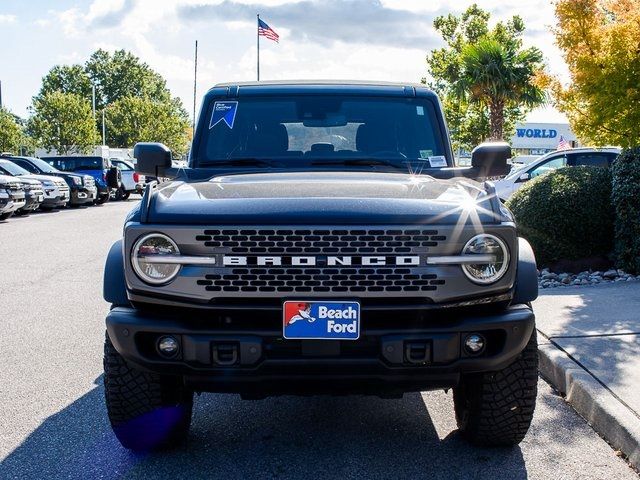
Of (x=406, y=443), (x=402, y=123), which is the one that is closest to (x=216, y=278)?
(x=406, y=443)

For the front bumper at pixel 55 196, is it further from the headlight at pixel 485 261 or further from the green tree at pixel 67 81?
the green tree at pixel 67 81

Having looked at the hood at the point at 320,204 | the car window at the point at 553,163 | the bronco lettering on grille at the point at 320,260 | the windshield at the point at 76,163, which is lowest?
the windshield at the point at 76,163

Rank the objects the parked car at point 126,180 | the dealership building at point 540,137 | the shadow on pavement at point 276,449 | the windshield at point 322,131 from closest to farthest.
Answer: the shadow on pavement at point 276,449 < the windshield at point 322,131 < the parked car at point 126,180 < the dealership building at point 540,137

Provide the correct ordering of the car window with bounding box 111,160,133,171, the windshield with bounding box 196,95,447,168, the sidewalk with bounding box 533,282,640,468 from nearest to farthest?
1. the sidewalk with bounding box 533,282,640,468
2. the windshield with bounding box 196,95,447,168
3. the car window with bounding box 111,160,133,171

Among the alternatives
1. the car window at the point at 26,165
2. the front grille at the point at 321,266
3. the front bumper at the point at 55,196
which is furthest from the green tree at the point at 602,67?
the car window at the point at 26,165

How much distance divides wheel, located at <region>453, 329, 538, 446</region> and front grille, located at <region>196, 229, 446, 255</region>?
84 centimetres

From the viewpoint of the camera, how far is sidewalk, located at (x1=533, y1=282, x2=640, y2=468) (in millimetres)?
4277

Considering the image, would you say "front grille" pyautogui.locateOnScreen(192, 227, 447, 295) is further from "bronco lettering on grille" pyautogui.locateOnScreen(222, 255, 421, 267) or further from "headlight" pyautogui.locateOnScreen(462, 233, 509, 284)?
"headlight" pyautogui.locateOnScreen(462, 233, 509, 284)

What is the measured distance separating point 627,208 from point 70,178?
2188cm

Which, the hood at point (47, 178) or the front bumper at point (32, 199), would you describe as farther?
the hood at point (47, 178)

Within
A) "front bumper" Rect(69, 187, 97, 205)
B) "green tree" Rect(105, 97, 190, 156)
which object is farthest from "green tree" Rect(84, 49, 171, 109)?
"front bumper" Rect(69, 187, 97, 205)

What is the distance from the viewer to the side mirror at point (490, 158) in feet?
15.5

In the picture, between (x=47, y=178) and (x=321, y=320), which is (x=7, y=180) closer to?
(x=47, y=178)

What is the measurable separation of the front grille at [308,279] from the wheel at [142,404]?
68 centimetres
